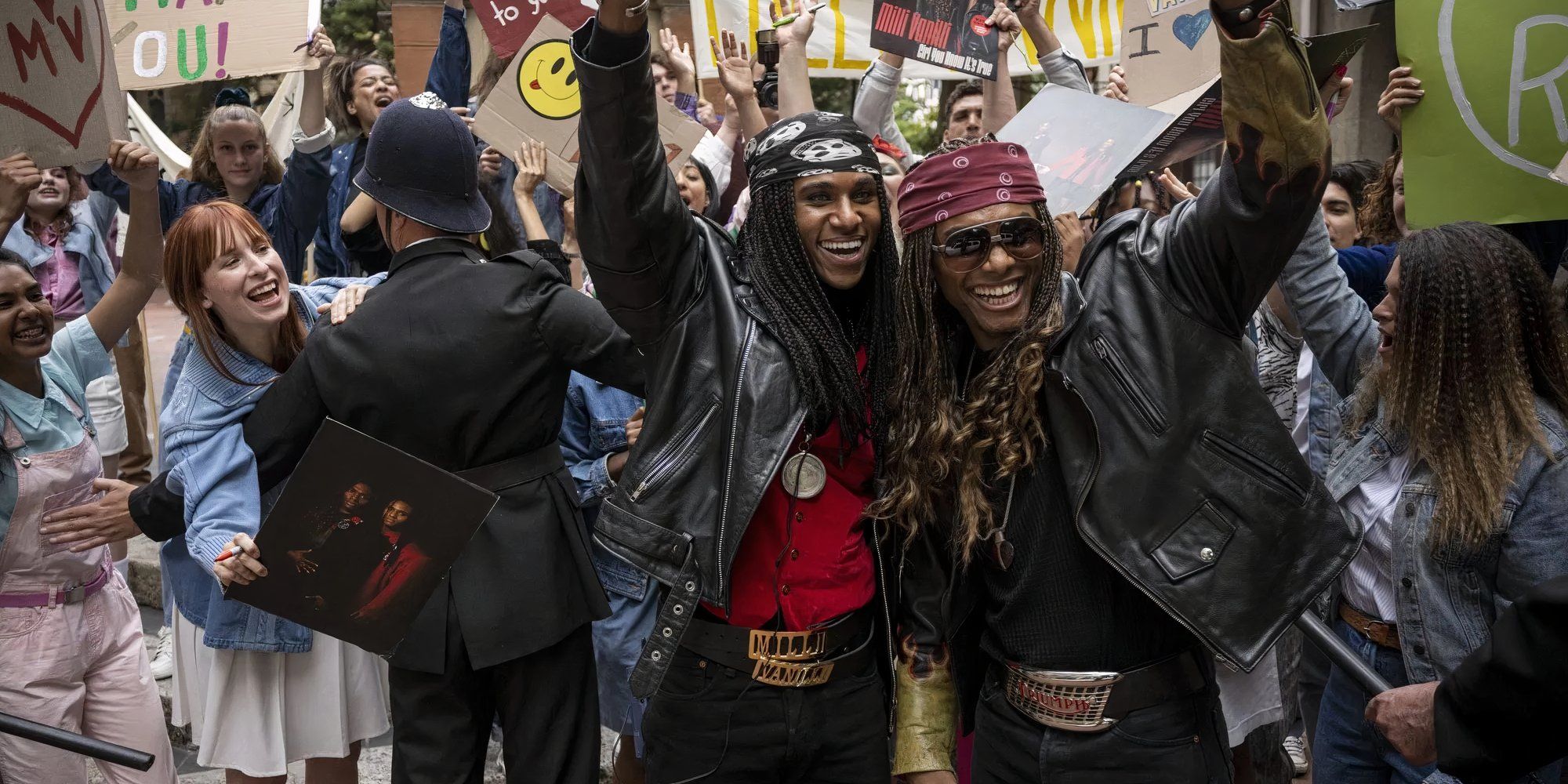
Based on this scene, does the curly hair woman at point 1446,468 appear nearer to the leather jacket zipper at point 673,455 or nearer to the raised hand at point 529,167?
the leather jacket zipper at point 673,455

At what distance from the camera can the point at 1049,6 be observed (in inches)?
275

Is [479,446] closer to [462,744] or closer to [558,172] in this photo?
[462,744]

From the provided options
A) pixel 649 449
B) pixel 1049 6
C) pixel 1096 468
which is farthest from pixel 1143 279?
pixel 1049 6

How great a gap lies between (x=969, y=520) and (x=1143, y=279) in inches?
22.4

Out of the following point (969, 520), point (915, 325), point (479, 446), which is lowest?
point (479, 446)

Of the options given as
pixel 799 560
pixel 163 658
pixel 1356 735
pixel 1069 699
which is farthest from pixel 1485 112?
Result: pixel 163 658

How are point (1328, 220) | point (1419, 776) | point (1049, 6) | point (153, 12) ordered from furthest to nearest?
point (1049, 6), point (153, 12), point (1328, 220), point (1419, 776)

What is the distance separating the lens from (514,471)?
359 cm

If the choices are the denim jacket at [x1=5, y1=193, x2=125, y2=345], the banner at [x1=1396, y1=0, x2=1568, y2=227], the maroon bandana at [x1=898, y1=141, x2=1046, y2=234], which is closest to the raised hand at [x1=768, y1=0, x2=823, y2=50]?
the banner at [x1=1396, y1=0, x2=1568, y2=227]

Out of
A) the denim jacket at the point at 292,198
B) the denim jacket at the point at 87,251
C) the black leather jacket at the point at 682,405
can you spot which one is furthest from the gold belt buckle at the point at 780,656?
the denim jacket at the point at 87,251

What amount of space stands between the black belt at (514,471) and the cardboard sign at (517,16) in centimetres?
251

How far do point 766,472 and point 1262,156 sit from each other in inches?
43.0

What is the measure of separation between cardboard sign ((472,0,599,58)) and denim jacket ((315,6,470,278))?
46 centimetres

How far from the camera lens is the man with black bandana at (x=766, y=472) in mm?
2734
